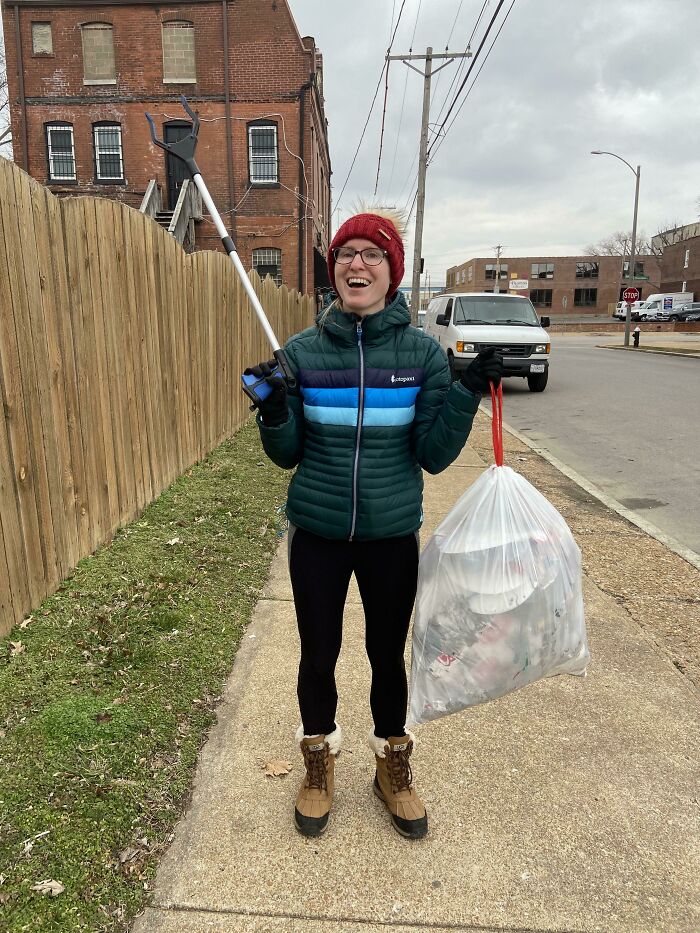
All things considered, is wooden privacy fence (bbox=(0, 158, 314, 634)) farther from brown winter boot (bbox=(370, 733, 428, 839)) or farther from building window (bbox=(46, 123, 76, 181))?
building window (bbox=(46, 123, 76, 181))

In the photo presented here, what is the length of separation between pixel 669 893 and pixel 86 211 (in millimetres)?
4246

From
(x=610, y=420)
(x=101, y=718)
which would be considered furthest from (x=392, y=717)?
(x=610, y=420)

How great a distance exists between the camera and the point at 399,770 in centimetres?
224

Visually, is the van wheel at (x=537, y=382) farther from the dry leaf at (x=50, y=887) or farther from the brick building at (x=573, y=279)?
the brick building at (x=573, y=279)

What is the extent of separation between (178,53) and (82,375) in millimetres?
20845

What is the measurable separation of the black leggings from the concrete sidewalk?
1.16ft

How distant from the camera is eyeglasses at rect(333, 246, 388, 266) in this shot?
2.05m

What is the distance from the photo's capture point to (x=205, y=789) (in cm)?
235

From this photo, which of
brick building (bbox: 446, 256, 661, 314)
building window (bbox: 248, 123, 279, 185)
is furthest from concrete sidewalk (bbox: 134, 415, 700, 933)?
brick building (bbox: 446, 256, 661, 314)

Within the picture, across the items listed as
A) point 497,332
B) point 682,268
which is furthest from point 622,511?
point 682,268

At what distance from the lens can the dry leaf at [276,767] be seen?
2443 mm

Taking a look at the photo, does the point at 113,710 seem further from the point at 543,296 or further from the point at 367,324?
the point at 543,296

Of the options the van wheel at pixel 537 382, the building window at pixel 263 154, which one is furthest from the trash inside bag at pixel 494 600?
the building window at pixel 263 154

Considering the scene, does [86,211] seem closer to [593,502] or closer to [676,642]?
[676,642]
